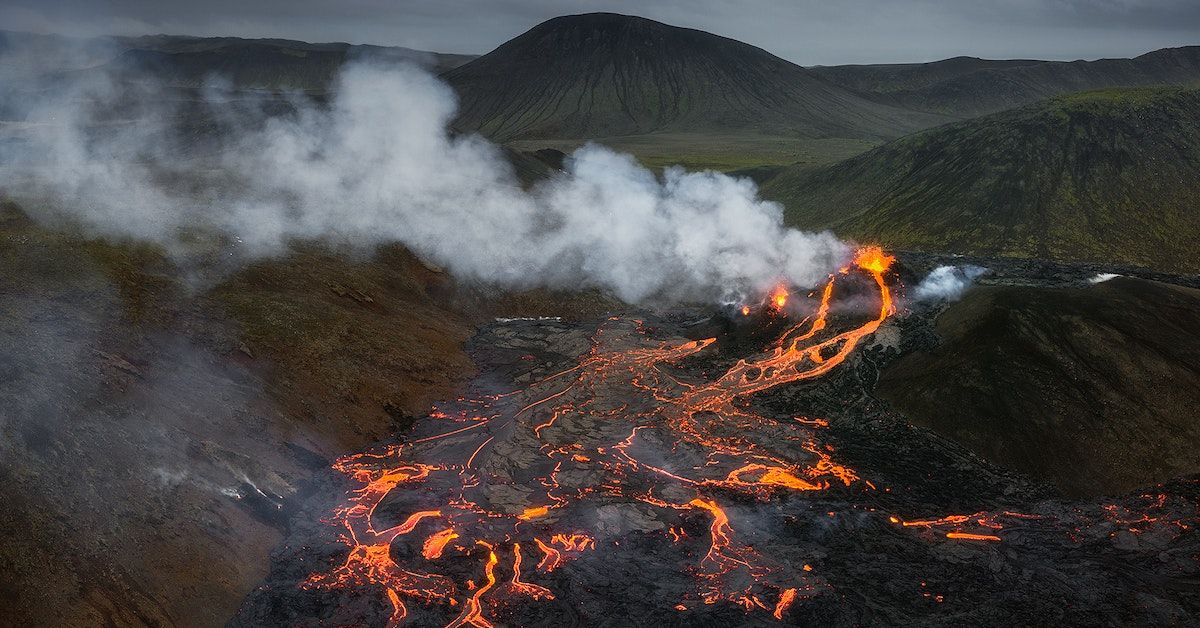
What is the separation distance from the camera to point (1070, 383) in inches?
1588

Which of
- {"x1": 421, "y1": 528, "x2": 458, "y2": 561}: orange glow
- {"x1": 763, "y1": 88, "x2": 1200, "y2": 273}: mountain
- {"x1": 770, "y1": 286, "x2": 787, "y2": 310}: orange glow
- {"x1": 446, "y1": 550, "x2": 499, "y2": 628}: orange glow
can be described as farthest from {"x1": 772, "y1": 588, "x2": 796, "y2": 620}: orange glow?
{"x1": 763, "y1": 88, "x2": 1200, "y2": 273}: mountain

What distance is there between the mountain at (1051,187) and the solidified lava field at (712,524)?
213ft

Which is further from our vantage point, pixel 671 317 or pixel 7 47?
pixel 7 47

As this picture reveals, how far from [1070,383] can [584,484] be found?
28493mm

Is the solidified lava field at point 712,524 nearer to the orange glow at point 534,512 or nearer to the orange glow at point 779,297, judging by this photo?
the orange glow at point 534,512

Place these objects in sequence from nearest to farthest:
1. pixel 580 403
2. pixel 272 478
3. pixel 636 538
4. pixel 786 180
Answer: pixel 636 538, pixel 272 478, pixel 580 403, pixel 786 180

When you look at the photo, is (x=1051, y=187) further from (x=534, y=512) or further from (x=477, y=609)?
(x=477, y=609)

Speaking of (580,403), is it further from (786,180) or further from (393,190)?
(786,180)

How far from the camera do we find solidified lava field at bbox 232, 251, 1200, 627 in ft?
90.8

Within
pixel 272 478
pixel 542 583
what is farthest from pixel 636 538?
pixel 272 478

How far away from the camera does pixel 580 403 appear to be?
150 feet

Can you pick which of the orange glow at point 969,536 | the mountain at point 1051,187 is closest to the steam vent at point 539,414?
the orange glow at point 969,536

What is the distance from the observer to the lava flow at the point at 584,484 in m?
29.4

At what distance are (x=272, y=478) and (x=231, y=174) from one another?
45595 millimetres
